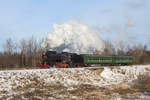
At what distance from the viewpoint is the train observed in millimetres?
31922

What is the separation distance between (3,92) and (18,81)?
327 cm

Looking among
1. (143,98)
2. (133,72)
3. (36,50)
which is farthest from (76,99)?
(36,50)

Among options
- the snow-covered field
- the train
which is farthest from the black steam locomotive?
the snow-covered field

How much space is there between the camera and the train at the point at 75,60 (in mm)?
31922

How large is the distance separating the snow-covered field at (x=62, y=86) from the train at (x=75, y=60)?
6.33 metres

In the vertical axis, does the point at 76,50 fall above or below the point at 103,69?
above

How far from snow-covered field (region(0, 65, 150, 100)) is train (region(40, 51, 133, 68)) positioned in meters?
6.33

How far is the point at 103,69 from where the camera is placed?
99.5ft

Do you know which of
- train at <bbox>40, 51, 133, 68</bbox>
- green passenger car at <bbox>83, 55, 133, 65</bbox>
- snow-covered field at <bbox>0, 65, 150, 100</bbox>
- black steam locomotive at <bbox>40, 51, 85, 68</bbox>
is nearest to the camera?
snow-covered field at <bbox>0, 65, 150, 100</bbox>

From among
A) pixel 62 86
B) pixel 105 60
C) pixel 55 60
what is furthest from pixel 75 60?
pixel 62 86

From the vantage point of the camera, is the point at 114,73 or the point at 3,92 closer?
the point at 3,92

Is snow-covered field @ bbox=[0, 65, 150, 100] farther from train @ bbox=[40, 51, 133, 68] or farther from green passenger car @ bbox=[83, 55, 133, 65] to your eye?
green passenger car @ bbox=[83, 55, 133, 65]

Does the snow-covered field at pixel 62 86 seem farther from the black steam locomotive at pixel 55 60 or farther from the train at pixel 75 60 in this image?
the train at pixel 75 60

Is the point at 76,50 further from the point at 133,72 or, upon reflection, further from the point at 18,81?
the point at 18,81
